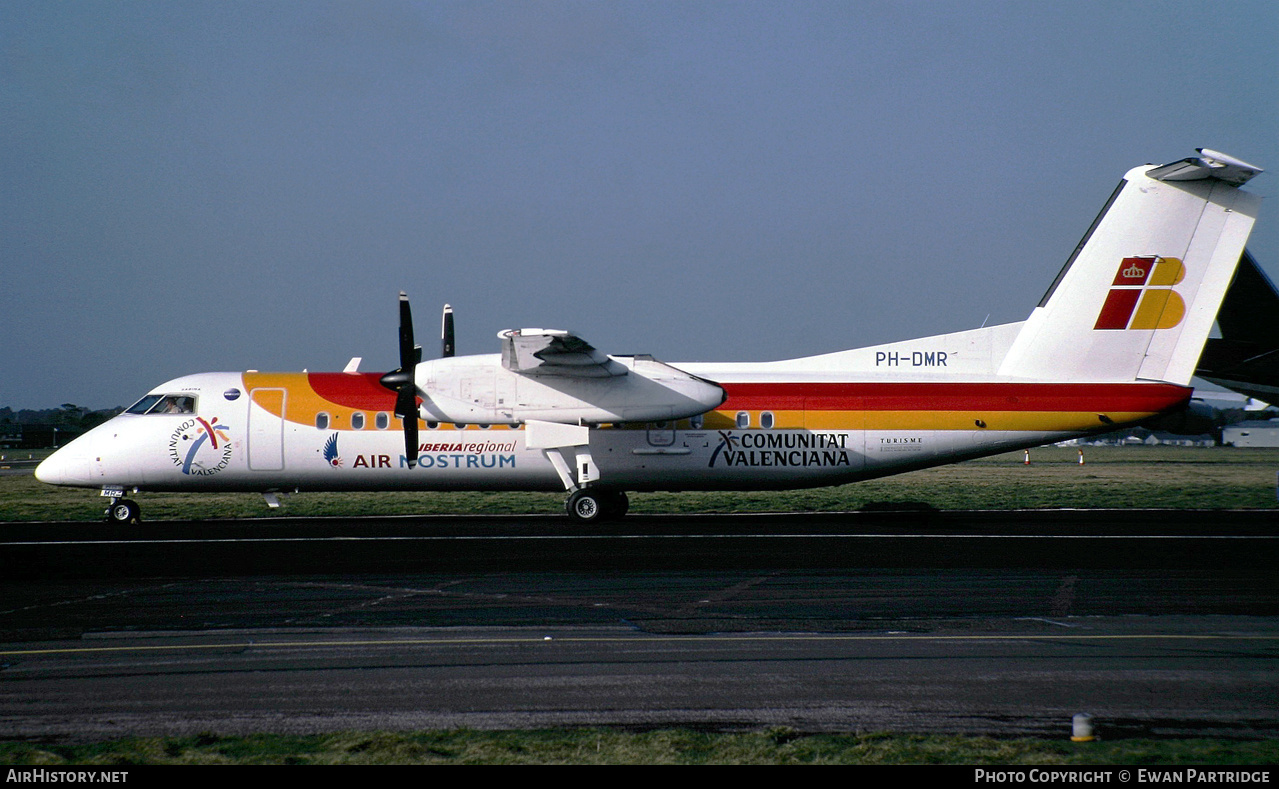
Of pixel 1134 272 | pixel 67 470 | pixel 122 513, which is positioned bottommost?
pixel 122 513

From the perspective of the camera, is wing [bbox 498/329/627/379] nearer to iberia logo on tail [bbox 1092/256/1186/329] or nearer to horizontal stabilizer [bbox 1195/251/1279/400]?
iberia logo on tail [bbox 1092/256/1186/329]

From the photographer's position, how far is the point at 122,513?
2000 cm

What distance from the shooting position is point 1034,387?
1903cm

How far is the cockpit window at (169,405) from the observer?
66.7 ft

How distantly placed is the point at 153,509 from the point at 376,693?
20.3m

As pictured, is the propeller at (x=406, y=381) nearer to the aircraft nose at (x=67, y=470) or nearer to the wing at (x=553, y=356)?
the wing at (x=553, y=356)

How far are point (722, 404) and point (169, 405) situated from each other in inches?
463

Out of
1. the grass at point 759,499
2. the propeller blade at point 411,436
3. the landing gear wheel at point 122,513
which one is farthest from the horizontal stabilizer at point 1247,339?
the landing gear wheel at point 122,513

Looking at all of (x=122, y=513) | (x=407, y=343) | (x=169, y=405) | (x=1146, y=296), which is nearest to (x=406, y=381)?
(x=407, y=343)

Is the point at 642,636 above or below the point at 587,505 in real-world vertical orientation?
below

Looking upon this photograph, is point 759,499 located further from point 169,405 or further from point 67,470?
point 67,470

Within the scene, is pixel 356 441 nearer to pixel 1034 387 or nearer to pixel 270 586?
pixel 270 586

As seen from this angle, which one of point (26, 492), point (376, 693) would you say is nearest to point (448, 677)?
point (376, 693)

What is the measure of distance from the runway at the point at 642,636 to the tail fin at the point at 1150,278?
431cm
